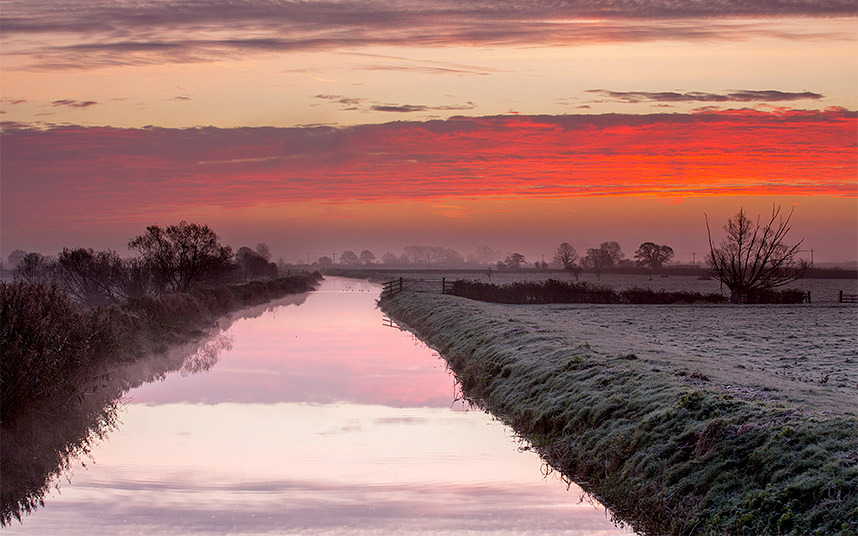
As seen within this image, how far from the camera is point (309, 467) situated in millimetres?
15461

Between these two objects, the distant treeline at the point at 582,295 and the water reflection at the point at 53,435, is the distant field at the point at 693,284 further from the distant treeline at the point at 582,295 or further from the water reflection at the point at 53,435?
the water reflection at the point at 53,435

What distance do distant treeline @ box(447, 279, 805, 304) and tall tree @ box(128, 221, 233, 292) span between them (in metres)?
21.1

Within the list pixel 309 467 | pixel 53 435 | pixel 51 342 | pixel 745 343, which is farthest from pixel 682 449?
pixel 745 343

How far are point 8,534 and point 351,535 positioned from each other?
4.94m

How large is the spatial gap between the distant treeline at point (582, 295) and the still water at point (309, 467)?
3809cm

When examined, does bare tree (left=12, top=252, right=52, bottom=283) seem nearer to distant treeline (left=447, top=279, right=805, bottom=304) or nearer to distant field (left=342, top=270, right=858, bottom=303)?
distant treeline (left=447, top=279, right=805, bottom=304)

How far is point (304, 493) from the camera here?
13617mm

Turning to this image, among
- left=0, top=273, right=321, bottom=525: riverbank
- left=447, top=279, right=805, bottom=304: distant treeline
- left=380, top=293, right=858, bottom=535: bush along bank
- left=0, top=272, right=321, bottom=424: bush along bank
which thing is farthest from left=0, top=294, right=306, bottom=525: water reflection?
left=447, top=279, right=805, bottom=304: distant treeline

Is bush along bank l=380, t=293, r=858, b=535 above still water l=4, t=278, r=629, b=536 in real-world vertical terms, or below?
above

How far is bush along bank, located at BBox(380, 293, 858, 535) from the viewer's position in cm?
1010

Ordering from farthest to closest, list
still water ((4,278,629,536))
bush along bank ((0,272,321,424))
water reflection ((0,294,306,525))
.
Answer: bush along bank ((0,272,321,424)), water reflection ((0,294,306,525)), still water ((4,278,629,536))

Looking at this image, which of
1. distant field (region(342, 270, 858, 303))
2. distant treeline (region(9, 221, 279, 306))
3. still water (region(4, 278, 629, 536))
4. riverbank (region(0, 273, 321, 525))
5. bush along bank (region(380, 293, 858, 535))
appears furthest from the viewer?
distant field (region(342, 270, 858, 303))

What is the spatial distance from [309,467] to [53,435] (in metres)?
5.53

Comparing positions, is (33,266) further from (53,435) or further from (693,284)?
(693,284)
